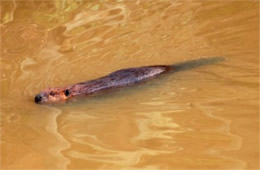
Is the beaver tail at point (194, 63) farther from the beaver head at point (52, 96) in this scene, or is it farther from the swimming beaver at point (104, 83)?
the beaver head at point (52, 96)

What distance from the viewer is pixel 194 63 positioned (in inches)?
248

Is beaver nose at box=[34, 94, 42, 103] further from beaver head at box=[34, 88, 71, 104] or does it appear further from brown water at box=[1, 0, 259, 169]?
brown water at box=[1, 0, 259, 169]

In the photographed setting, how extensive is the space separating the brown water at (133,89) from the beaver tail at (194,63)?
0.47ft

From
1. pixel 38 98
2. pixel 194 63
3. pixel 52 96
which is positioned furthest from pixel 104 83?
pixel 194 63

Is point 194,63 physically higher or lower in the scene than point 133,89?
higher

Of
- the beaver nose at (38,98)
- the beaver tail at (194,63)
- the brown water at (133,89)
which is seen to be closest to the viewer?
the brown water at (133,89)

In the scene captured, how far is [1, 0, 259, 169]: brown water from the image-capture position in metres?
4.23

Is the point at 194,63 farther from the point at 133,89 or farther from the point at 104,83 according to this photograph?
the point at 104,83

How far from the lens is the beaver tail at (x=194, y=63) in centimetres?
619

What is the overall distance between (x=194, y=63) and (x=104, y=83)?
1.15m

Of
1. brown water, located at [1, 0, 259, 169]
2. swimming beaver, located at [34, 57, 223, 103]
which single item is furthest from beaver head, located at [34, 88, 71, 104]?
brown water, located at [1, 0, 259, 169]

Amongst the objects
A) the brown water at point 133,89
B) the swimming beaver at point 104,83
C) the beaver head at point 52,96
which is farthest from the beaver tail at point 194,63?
the beaver head at point 52,96

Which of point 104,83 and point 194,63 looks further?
point 194,63

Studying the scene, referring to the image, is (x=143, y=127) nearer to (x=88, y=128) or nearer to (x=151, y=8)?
(x=88, y=128)
